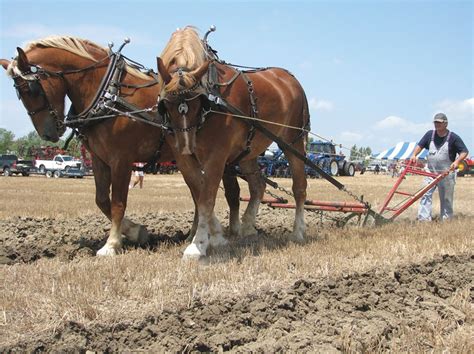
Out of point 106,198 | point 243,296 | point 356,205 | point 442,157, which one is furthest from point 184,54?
point 442,157

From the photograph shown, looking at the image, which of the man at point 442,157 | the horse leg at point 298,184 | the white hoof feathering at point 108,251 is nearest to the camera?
the white hoof feathering at point 108,251

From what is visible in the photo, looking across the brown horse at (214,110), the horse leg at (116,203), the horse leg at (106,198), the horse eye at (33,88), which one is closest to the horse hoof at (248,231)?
the brown horse at (214,110)

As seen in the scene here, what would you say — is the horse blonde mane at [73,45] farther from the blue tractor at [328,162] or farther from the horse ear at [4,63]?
the blue tractor at [328,162]

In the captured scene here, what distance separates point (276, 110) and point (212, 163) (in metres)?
1.41

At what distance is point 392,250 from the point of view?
18.5 feet

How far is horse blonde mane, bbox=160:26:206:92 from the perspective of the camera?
184 inches

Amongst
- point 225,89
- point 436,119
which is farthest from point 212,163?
point 436,119

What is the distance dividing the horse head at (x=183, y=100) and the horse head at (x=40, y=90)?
123cm

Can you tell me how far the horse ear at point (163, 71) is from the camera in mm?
4656

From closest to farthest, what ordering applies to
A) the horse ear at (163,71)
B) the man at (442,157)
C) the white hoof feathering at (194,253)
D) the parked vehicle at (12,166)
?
1. the horse ear at (163,71)
2. the white hoof feathering at (194,253)
3. the man at (442,157)
4. the parked vehicle at (12,166)

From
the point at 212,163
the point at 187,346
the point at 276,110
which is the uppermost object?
the point at 276,110

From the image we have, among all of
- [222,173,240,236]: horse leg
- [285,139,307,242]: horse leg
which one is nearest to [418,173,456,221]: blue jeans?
[285,139,307,242]: horse leg

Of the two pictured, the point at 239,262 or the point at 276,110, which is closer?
the point at 239,262

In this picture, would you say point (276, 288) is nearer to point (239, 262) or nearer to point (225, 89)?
point (239, 262)
